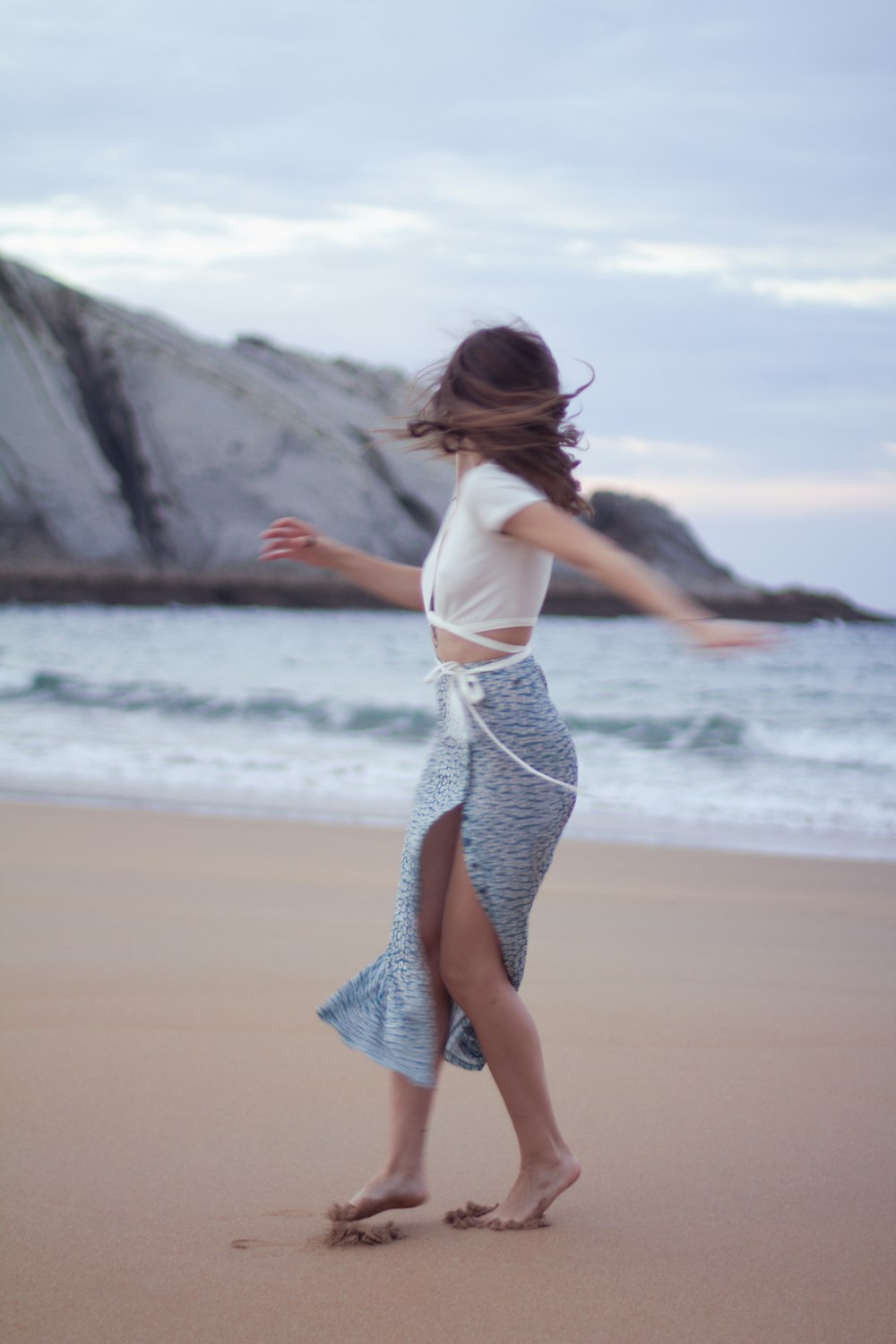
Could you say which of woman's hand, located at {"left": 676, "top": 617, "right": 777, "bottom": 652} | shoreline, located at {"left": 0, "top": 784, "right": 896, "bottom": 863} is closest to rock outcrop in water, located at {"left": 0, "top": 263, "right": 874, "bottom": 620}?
shoreline, located at {"left": 0, "top": 784, "right": 896, "bottom": 863}

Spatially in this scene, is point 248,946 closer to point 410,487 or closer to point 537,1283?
point 537,1283

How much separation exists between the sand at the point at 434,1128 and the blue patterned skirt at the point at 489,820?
0.40m

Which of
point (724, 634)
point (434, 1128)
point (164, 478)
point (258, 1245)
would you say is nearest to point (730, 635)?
point (724, 634)

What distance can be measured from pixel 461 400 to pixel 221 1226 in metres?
1.49

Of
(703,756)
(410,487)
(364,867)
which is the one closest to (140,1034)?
(364,867)

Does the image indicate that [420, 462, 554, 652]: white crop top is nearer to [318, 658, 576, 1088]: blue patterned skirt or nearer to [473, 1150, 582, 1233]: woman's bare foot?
[318, 658, 576, 1088]: blue patterned skirt

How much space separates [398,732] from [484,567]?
32.7ft

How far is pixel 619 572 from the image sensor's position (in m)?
1.93

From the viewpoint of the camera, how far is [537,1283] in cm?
206

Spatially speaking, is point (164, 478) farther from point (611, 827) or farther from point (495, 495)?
point (495, 495)

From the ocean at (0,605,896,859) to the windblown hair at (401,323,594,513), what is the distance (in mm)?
442

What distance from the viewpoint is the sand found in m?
1.98

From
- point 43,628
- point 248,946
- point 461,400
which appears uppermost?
point 461,400

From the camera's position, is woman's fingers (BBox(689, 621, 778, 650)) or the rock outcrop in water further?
the rock outcrop in water
